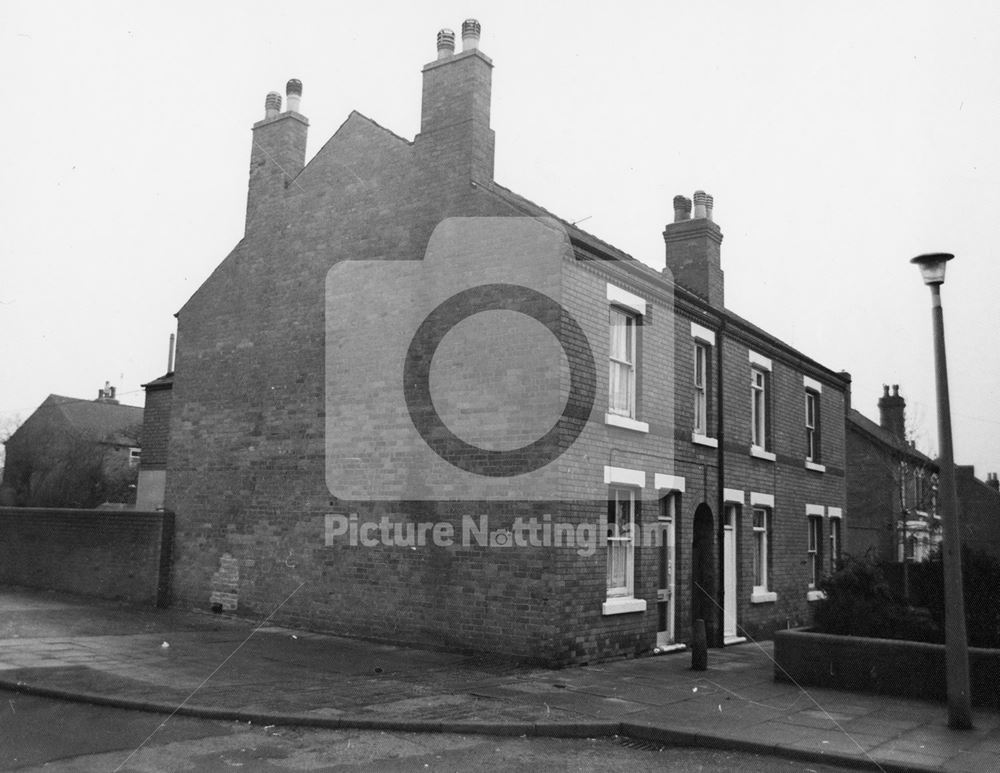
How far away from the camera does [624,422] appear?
14.2 meters

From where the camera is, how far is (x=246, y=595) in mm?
16391

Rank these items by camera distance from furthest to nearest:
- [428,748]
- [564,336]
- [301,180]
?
[301,180], [564,336], [428,748]

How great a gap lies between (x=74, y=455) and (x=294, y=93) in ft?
99.5

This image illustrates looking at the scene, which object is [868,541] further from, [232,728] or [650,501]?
[232,728]

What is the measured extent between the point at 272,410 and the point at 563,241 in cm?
684

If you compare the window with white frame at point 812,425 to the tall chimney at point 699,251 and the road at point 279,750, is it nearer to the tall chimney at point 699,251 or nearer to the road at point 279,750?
the tall chimney at point 699,251

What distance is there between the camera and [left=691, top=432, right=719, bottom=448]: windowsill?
16.3m

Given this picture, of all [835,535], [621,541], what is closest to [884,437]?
[835,535]

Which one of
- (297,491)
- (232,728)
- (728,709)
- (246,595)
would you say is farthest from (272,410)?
(728,709)

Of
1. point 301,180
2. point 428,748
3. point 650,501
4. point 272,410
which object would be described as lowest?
point 428,748

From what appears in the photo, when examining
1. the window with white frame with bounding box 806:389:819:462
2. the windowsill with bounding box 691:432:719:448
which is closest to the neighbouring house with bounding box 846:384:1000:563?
the window with white frame with bounding box 806:389:819:462

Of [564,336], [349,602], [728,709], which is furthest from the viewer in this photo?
[349,602]

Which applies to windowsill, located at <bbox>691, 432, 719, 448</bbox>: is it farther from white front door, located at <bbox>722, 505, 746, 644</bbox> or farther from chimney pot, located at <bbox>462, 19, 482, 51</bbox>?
chimney pot, located at <bbox>462, 19, 482, 51</bbox>

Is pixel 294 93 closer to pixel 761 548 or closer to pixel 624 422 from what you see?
pixel 624 422
